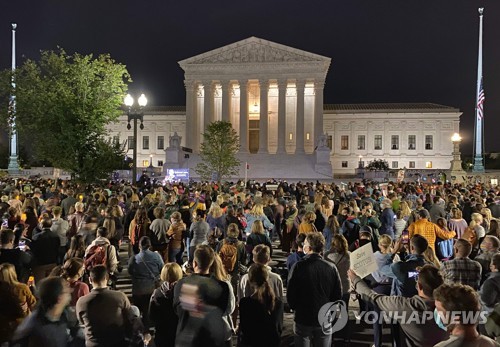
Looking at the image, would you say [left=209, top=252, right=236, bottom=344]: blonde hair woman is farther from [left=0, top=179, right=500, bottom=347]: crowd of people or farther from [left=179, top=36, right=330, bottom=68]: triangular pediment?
[left=179, top=36, right=330, bottom=68]: triangular pediment

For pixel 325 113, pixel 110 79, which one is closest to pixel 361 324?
pixel 110 79

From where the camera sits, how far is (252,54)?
198 feet

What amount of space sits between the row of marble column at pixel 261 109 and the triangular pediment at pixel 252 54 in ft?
8.92

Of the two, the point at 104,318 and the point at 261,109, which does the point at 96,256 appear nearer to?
the point at 104,318

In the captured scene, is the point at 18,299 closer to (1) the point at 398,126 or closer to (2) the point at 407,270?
(2) the point at 407,270

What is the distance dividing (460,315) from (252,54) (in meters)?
59.8

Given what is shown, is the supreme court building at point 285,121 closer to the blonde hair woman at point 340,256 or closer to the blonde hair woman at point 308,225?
the blonde hair woman at point 308,225

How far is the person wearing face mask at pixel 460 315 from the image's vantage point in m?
3.01

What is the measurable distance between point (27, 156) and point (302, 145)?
46.0 metres

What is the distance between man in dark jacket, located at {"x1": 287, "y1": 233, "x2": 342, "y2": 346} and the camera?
16.5ft

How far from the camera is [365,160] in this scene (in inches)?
3002

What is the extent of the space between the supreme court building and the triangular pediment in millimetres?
130

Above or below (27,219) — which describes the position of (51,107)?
above

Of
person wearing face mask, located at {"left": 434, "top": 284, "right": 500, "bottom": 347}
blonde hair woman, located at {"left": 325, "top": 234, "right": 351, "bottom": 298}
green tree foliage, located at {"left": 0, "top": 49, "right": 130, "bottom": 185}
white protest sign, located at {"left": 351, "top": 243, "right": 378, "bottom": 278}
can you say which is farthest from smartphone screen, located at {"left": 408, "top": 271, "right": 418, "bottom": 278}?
green tree foliage, located at {"left": 0, "top": 49, "right": 130, "bottom": 185}
